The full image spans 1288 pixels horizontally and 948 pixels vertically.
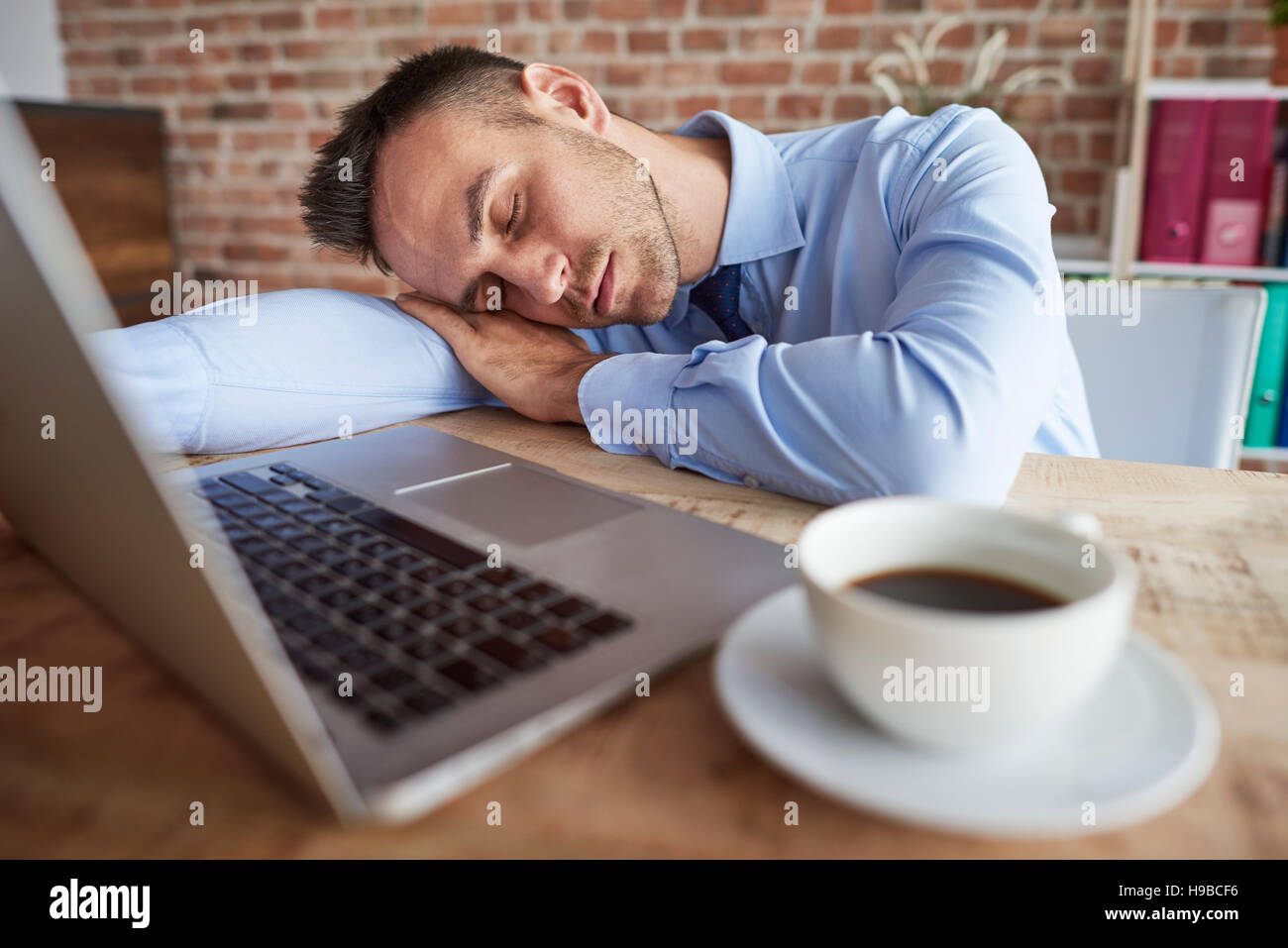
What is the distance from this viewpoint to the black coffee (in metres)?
0.40

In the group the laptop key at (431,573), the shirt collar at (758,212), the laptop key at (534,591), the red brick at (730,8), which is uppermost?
the red brick at (730,8)

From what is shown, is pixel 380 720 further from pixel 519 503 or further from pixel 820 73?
pixel 820 73

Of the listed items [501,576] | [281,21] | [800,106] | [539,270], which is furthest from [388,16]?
[501,576]

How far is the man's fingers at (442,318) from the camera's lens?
1038mm

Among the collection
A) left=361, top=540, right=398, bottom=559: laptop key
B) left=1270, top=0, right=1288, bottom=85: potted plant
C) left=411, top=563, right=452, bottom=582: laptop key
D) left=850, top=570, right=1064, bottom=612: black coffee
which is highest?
left=1270, top=0, right=1288, bottom=85: potted plant

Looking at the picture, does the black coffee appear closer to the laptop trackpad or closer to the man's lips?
the laptop trackpad

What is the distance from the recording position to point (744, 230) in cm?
119

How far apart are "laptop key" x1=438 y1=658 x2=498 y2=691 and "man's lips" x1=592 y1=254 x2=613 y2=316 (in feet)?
2.50

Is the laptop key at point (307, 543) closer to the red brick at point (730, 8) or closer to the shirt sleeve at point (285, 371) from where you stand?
the shirt sleeve at point (285, 371)

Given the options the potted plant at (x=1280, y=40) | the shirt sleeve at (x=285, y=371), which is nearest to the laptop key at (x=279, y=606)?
the shirt sleeve at (x=285, y=371)

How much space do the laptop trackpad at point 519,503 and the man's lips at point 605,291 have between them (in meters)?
0.45

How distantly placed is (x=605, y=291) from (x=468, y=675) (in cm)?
79

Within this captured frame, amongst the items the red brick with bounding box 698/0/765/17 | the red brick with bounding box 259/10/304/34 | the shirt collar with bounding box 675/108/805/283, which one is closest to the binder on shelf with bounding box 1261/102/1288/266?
the red brick with bounding box 698/0/765/17
